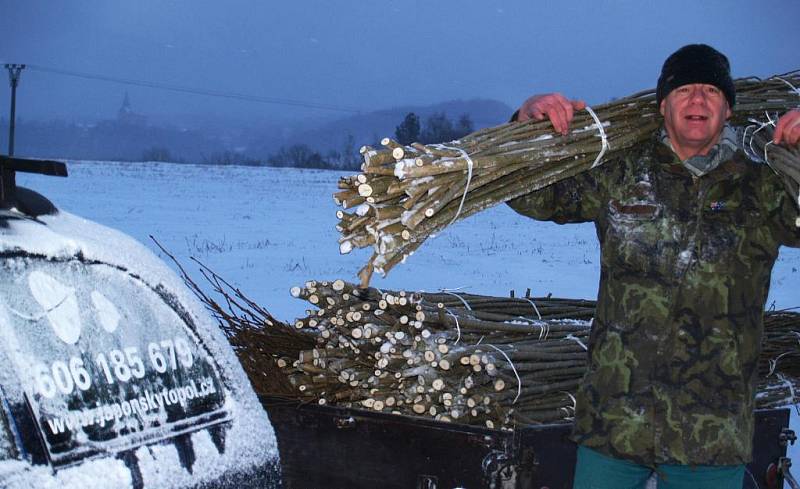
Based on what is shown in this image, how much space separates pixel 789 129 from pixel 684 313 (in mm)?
650

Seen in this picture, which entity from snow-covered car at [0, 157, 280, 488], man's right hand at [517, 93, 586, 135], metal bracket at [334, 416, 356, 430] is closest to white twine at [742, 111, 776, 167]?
man's right hand at [517, 93, 586, 135]

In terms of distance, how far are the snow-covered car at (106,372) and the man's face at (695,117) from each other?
1502mm

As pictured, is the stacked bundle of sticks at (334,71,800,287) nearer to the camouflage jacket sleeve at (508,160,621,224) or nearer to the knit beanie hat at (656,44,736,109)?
the camouflage jacket sleeve at (508,160,621,224)

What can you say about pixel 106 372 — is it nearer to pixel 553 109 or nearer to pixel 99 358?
pixel 99 358

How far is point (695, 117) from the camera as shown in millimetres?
2832

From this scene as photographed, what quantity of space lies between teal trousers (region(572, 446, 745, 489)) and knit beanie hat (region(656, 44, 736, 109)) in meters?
1.10

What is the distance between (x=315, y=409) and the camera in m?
3.59

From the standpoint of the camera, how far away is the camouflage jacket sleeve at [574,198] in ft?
9.82

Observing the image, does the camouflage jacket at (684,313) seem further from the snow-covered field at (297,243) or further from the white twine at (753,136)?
the snow-covered field at (297,243)

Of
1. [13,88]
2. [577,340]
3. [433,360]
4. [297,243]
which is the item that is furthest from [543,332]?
[13,88]

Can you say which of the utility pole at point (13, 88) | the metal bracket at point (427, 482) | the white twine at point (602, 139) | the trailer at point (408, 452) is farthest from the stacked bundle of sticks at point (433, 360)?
the utility pole at point (13, 88)

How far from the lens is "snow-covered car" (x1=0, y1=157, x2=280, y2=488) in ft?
5.73

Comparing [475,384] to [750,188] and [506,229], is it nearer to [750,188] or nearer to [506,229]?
[750,188]

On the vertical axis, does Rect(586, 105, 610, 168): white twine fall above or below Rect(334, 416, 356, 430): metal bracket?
above
